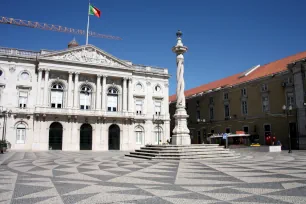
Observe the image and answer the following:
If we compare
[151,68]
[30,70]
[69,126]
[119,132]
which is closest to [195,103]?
[151,68]

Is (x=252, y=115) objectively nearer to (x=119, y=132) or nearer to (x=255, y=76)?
(x=255, y=76)

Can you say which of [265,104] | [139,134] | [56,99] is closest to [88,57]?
[56,99]

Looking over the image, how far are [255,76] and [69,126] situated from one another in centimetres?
2801

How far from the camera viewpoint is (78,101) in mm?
38500

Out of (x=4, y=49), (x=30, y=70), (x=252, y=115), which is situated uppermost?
(x=4, y=49)

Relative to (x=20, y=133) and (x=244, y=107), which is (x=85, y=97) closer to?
(x=20, y=133)

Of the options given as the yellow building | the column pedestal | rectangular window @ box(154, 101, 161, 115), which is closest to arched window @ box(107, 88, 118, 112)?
Answer: rectangular window @ box(154, 101, 161, 115)

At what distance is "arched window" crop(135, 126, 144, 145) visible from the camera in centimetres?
4194

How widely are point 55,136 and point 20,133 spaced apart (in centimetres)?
445

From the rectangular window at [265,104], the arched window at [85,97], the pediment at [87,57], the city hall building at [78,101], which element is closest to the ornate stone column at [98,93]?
the city hall building at [78,101]

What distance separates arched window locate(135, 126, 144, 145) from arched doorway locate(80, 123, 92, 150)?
24.2 feet

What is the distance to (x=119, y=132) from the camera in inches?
1597

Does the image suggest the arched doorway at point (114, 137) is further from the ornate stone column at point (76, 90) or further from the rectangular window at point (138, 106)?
the ornate stone column at point (76, 90)

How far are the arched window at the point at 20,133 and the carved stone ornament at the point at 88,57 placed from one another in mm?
10410
